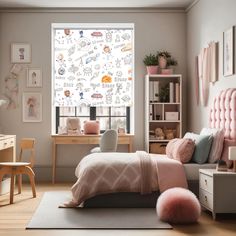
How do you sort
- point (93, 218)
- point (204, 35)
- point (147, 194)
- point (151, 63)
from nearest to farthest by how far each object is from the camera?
1. point (93, 218)
2. point (147, 194)
3. point (204, 35)
4. point (151, 63)

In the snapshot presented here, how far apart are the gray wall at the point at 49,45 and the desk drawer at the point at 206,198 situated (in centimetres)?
298

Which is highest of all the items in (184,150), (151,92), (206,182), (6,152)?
(151,92)

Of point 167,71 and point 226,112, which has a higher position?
point 167,71

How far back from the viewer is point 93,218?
471 cm

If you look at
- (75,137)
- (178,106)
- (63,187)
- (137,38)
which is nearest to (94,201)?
(63,187)

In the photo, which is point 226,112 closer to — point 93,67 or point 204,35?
point 204,35

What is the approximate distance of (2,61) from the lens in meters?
7.87

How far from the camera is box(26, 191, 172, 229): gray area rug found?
4.36 metres

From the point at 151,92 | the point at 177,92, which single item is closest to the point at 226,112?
the point at 177,92

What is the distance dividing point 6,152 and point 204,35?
3264 millimetres

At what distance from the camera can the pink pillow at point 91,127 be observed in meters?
7.70

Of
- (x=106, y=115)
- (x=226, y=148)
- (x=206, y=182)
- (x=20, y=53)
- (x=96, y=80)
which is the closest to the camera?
(x=206, y=182)

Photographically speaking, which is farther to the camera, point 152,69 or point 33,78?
point 33,78

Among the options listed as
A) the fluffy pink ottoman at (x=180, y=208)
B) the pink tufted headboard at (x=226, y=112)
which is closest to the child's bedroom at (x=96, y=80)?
the pink tufted headboard at (x=226, y=112)
